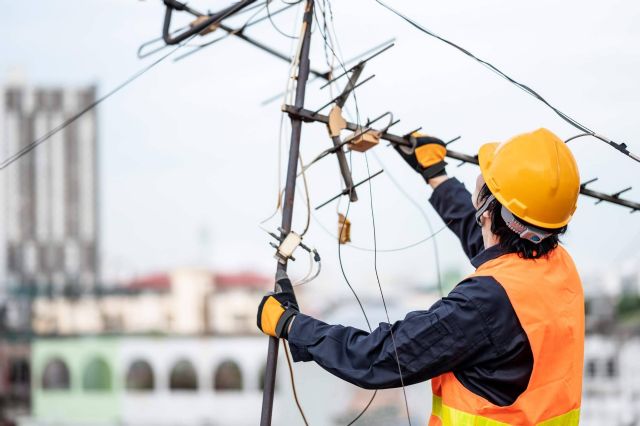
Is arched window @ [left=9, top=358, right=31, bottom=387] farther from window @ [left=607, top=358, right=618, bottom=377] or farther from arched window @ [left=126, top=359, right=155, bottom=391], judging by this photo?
window @ [left=607, top=358, right=618, bottom=377]

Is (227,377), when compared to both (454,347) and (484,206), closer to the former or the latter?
(484,206)

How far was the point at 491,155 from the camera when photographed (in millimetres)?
3141

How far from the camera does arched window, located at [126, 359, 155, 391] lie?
7106 centimetres

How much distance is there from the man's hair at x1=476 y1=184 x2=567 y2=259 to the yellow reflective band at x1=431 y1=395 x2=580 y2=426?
554mm

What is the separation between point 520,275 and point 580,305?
32 cm

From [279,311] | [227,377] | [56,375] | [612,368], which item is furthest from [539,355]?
[56,375]

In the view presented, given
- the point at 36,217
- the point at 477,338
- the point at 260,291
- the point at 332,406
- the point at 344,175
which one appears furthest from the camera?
the point at 36,217

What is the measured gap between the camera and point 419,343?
9.11 ft

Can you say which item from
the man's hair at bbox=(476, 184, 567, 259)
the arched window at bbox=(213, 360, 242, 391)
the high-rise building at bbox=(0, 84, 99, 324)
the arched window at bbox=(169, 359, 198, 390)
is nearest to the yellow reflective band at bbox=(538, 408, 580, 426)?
the man's hair at bbox=(476, 184, 567, 259)

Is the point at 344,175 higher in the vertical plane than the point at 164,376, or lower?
higher

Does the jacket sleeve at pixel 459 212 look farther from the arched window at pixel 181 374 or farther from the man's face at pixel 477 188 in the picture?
the arched window at pixel 181 374

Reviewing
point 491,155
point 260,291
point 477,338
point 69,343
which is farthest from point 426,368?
point 69,343

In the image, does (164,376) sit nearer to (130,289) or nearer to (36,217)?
(130,289)

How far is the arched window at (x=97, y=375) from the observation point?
233 feet
